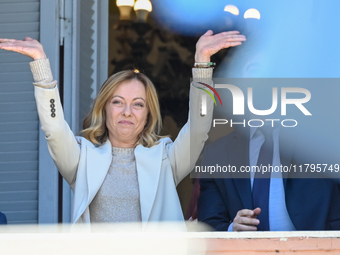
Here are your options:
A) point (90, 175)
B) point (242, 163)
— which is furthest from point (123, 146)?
point (242, 163)

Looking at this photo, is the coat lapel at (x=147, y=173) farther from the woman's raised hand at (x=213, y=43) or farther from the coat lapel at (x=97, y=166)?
the woman's raised hand at (x=213, y=43)

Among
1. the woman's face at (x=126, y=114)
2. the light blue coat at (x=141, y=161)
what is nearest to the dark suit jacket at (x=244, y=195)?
the light blue coat at (x=141, y=161)

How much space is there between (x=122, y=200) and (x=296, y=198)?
807mm

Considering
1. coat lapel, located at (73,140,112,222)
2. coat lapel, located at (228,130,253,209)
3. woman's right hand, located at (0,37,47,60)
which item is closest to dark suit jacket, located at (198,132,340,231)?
coat lapel, located at (228,130,253,209)

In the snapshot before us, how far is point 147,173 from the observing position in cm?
475

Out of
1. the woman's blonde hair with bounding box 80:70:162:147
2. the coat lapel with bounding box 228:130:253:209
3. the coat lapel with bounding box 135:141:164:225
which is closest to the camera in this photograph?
the coat lapel with bounding box 135:141:164:225

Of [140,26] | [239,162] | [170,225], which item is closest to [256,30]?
[140,26]

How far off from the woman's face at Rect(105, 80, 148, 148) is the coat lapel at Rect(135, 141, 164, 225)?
9cm

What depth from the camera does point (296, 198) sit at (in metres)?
4.73

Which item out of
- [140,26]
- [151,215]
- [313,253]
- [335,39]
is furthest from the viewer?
[140,26]

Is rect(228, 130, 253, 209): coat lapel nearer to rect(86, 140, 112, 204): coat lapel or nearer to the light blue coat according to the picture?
the light blue coat

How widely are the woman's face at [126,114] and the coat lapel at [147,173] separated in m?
0.09

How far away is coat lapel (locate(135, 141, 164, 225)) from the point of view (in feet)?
15.3

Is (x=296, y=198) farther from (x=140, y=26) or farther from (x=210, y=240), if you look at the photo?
(x=140, y=26)
